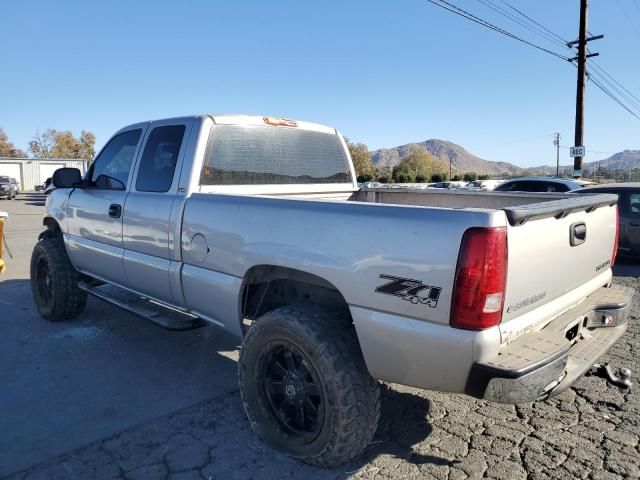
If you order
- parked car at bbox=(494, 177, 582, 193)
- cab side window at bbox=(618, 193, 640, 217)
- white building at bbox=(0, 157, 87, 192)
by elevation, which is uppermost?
white building at bbox=(0, 157, 87, 192)

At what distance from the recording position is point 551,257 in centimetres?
262

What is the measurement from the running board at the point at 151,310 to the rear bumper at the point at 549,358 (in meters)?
2.29

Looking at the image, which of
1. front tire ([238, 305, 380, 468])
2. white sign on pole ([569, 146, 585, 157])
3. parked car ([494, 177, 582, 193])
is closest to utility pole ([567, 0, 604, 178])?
white sign on pole ([569, 146, 585, 157])

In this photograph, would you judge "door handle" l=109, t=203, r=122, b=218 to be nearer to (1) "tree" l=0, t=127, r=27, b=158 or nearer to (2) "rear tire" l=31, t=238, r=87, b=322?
(2) "rear tire" l=31, t=238, r=87, b=322

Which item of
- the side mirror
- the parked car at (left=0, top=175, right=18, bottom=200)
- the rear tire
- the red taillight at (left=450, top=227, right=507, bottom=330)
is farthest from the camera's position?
the parked car at (left=0, top=175, right=18, bottom=200)

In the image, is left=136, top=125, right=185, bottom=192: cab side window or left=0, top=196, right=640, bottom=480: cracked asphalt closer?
left=0, top=196, right=640, bottom=480: cracked asphalt

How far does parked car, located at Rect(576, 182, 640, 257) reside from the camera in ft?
29.1

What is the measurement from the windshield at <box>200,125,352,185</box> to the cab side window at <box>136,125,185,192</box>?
1.05 feet

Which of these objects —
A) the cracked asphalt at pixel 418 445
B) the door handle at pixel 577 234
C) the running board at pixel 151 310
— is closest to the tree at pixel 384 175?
the running board at pixel 151 310

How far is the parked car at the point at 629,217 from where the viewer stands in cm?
888

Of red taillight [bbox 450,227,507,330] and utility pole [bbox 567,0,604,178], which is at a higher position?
utility pole [bbox 567,0,604,178]

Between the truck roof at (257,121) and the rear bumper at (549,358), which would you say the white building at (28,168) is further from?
the rear bumper at (549,358)

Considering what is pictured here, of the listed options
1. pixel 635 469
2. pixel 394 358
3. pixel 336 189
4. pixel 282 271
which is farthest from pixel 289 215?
pixel 635 469

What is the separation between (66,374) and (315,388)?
2.54m
